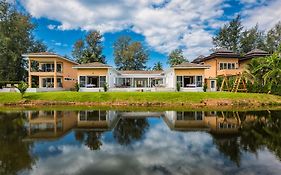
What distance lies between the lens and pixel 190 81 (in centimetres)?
3656

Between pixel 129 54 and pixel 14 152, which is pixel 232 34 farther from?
pixel 14 152

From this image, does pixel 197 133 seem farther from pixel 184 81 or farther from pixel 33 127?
pixel 184 81

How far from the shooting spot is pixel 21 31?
146 ft

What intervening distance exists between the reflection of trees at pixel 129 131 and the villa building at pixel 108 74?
1984cm

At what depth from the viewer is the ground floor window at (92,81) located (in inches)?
1405

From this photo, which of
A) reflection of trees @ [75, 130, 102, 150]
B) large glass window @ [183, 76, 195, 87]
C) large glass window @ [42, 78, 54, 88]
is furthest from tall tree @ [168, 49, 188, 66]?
reflection of trees @ [75, 130, 102, 150]

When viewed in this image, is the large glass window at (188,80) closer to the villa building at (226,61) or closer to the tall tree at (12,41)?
the villa building at (226,61)

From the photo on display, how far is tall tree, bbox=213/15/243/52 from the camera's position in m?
58.0

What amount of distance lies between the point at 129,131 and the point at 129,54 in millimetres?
52087

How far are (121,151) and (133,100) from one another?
18.1 m

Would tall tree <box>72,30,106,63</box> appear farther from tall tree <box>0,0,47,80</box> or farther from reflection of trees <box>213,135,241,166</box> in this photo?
reflection of trees <box>213,135,241,166</box>

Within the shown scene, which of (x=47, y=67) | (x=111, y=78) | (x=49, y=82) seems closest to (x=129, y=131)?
(x=111, y=78)

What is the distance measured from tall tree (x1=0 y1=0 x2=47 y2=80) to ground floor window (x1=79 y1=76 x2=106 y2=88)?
14.8 meters

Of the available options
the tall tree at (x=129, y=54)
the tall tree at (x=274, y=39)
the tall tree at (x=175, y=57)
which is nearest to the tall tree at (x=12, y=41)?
the tall tree at (x=129, y=54)
